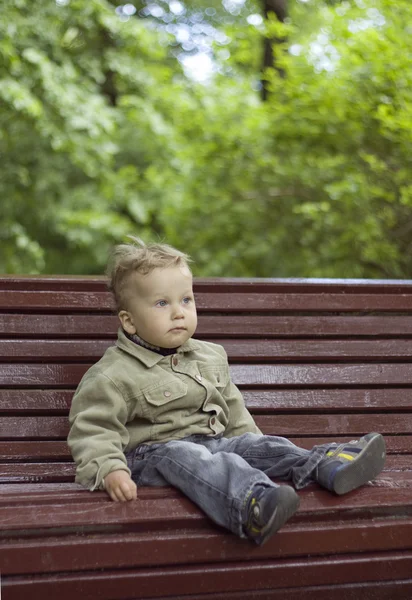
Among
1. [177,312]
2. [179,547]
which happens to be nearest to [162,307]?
[177,312]

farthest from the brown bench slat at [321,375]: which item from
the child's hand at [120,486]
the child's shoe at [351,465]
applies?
the child's hand at [120,486]

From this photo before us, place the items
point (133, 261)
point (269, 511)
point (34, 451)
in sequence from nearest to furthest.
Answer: point (269, 511), point (133, 261), point (34, 451)

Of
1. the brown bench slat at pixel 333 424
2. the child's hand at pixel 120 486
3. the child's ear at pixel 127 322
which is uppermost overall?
the child's ear at pixel 127 322

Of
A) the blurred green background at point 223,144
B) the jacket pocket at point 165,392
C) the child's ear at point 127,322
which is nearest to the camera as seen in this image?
the jacket pocket at point 165,392

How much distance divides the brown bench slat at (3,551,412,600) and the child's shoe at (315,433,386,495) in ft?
0.72

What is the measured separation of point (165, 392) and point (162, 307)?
304 millimetres

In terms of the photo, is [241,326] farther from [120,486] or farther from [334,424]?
[120,486]

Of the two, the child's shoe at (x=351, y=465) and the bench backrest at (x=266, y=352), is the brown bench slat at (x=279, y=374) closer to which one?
the bench backrest at (x=266, y=352)

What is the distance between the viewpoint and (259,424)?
354 centimetres

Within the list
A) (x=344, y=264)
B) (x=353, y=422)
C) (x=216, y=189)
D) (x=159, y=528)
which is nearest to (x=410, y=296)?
(x=353, y=422)

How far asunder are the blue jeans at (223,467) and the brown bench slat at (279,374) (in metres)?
0.62

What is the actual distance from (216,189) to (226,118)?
711 mm

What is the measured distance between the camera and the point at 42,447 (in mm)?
3309

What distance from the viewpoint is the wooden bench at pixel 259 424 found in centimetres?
237
